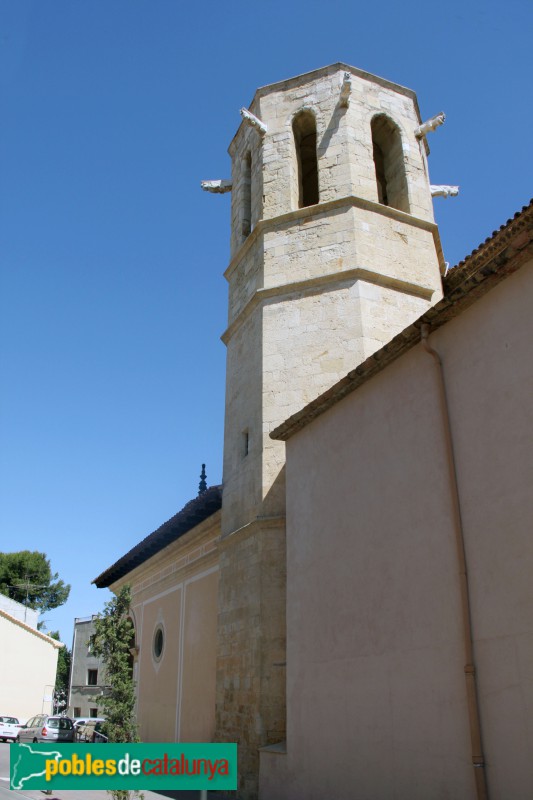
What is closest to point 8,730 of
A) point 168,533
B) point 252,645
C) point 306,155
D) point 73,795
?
point 168,533

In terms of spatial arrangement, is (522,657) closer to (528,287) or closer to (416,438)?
(416,438)

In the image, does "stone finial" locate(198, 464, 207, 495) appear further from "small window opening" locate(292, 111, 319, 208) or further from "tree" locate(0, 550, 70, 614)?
"tree" locate(0, 550, 70, 614)

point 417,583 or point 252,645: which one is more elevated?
point 417,583

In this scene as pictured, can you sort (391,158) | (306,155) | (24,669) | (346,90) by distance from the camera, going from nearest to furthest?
(346,90) < (391,158) < (306,155) < (24,669)

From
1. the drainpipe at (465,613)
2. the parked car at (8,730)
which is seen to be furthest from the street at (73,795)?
the parked car at (8,730)

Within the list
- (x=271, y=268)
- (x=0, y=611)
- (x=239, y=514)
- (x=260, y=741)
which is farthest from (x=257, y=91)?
(x=0, y=611)

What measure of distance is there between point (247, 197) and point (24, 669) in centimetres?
2473

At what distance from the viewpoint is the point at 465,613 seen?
5.10 m

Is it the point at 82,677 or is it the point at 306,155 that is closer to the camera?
the point at 306,155

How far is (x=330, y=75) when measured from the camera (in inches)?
463

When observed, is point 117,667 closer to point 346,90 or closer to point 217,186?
point 217,186

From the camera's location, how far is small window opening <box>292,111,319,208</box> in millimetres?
11867

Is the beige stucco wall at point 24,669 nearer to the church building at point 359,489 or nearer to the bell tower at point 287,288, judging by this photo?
the church building at point 359,489

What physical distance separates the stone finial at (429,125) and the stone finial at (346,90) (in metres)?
1.51
